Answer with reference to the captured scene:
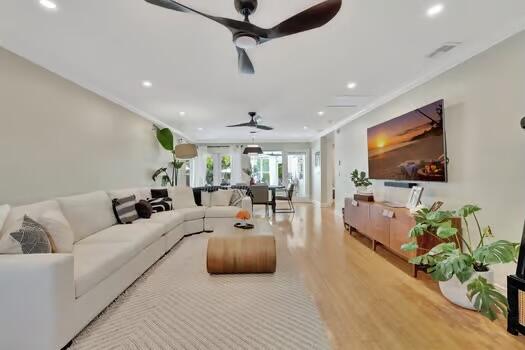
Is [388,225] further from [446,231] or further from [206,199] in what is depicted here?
[206,199]

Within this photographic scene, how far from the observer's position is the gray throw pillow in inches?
71.3

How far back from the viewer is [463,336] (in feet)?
6.15

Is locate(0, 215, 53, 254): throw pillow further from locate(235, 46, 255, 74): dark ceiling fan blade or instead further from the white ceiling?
locate(235, 46, 255, 74): dark ceiling fan blade

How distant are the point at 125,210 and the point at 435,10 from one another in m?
4.16

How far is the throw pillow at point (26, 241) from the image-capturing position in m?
1.78

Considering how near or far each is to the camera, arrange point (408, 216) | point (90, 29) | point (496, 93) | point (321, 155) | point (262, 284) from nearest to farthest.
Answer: point (90, 29) → point (496, 93) → point (262, 284) → point (408, 216) → point (321, 155)

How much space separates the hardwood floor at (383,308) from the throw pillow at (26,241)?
2.24 m

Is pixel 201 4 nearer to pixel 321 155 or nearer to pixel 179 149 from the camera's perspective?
pixel 179 149

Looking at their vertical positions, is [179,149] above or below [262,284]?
above

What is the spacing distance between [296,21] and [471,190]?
2600mm

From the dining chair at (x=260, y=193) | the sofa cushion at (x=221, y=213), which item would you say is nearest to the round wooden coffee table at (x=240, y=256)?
the sofa cushion at (x=221, y=213)

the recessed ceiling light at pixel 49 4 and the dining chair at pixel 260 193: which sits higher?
the recessed ceiling light at pixel 49 4

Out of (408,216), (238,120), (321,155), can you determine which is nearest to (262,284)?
(408,216)

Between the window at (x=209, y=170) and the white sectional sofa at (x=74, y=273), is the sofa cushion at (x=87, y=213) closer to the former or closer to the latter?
the white sectional sofa at (x=74, y=273)
